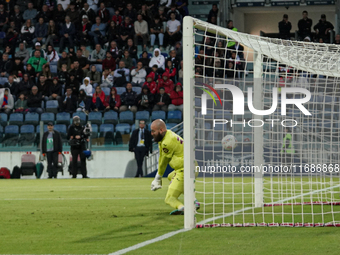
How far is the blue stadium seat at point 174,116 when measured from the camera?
2150cm

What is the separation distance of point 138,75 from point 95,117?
3.01m

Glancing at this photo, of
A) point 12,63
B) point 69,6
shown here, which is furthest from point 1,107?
point 69,6

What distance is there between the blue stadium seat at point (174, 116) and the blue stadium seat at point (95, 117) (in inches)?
103

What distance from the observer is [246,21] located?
105 feet

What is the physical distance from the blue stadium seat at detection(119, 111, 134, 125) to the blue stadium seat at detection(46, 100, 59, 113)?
2.84 meters

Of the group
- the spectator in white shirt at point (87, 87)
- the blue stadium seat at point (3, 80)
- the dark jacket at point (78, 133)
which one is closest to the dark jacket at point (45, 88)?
the spectator in white shirt at point (87, 87)

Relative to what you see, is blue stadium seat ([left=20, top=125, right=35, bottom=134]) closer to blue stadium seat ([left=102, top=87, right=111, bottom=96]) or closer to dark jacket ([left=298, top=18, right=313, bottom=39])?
blue stadium seat ([left=102, top=87, right=111, bottom=96])

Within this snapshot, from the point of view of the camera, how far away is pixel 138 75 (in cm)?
2431

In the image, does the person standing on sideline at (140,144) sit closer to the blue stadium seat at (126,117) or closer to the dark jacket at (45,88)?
the blue stadium seat at (126,117)

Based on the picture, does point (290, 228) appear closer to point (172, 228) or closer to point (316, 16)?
point (172, 228)

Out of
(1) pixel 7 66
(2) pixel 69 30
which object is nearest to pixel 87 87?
(1) pixel 7 66

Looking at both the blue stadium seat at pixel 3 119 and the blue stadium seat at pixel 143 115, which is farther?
the blue stadium seat at pixel 3 119

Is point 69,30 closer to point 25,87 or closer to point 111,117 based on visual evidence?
point 25,87

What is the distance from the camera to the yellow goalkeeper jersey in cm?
896
